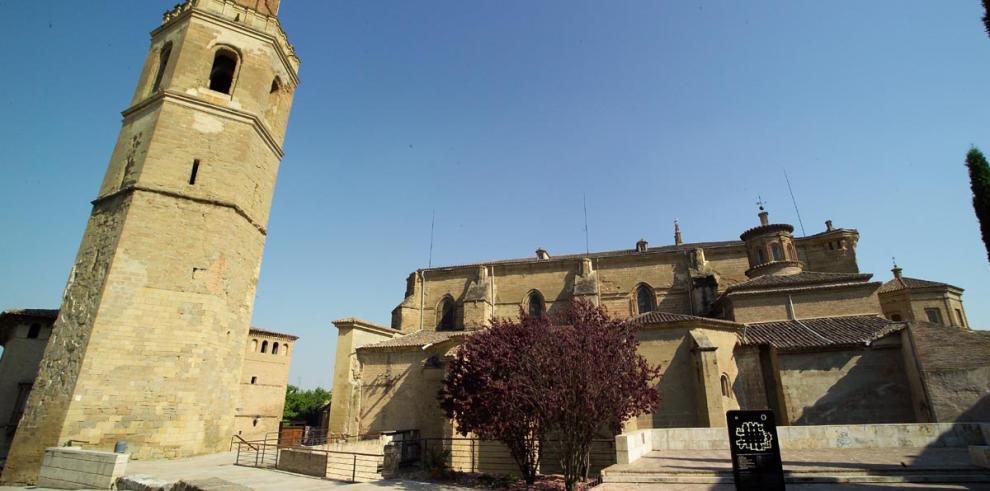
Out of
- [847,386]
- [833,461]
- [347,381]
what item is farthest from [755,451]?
[347,381]

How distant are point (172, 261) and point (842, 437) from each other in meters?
19.9

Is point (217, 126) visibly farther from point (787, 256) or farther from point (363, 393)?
point (787, 256)

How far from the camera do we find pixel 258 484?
977 cm

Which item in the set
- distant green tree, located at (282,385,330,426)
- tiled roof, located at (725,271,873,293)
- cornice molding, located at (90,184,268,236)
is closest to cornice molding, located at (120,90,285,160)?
cornice molding, located at (90,184,268,236)

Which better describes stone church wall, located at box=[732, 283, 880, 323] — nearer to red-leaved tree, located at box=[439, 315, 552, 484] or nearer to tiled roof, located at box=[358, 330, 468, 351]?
tiled roof, located at box=[358, 330, 468, 351]

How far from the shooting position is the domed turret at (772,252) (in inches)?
848

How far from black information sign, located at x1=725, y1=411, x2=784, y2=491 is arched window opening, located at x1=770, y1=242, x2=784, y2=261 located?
61.9ft

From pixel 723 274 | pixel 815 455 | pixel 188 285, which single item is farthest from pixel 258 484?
pixel 723 274

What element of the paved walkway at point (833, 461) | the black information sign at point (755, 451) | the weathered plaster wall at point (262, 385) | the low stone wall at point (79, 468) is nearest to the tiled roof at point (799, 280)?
the paved walkway at point (833, 461)

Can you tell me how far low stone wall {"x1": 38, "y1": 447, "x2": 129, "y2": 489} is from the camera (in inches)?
390

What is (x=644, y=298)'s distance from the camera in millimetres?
23859

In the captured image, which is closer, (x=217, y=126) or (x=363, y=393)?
(x=217, y=126)

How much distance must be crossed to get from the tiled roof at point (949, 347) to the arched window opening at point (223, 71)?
87.8 ft

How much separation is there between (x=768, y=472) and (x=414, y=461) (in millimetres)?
11565
